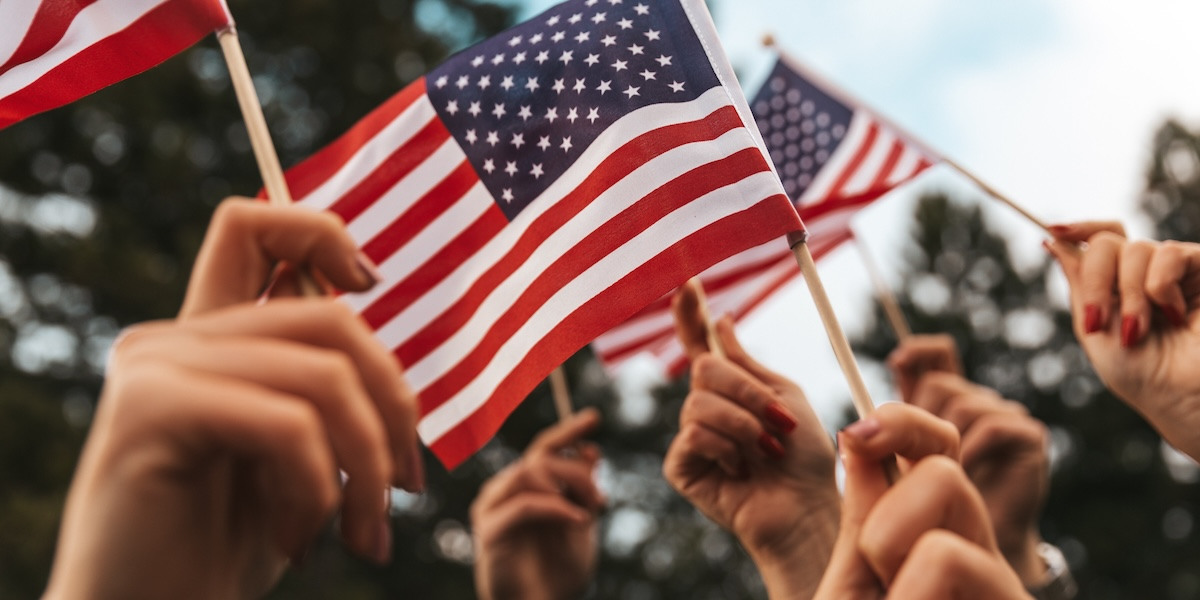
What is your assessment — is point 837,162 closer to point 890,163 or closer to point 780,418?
point 890,163

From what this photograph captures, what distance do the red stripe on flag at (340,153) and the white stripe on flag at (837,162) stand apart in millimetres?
2150

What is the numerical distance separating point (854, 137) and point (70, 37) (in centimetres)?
302

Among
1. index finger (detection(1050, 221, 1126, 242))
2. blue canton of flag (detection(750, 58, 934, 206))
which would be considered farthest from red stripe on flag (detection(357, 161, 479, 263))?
blue canton of flag (detection(750, 58, 934, 206))

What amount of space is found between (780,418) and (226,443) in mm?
1324

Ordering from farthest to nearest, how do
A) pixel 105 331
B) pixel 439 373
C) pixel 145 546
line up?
pixel 105 331
pixel 439 373
pixel 145 546

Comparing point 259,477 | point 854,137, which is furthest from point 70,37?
point 854,137

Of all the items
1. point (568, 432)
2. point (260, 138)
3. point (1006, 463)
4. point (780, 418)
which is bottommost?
point (1006, 463)

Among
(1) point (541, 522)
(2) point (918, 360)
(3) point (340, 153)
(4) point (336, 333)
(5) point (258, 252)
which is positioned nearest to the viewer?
(4) point (336, 333)

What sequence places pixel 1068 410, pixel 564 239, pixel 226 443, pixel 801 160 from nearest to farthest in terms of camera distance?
pixel 226 443 < pixel 564 239 < pixel 801 160 < pixel 1068 410

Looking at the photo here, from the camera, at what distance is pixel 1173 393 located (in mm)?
1915

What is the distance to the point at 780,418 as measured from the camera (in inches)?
81.4

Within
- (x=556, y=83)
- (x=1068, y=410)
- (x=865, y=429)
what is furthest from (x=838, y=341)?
(x=1068, y=410)

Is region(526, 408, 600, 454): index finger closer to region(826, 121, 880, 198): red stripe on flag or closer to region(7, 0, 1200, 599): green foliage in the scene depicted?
region(826, 121, 880, 198): red stripe on flag

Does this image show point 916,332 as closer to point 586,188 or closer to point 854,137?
point 854,137
